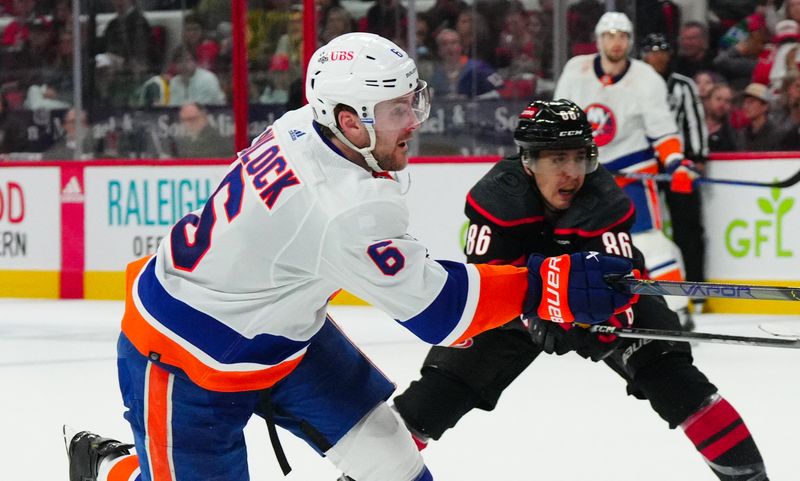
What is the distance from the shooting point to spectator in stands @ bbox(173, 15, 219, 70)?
322 inches

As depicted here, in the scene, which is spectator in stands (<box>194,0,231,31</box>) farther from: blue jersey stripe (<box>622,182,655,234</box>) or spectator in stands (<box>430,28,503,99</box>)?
blue jersey stripe (<box>622,182,655,234</box>)

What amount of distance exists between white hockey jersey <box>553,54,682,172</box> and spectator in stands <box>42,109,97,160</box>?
140 inches

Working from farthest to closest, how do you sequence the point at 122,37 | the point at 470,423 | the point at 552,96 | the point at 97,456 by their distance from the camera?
the point at 122,37
the point at 552,96
the point at 470,423
the point at 97,456

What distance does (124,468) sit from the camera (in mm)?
2756

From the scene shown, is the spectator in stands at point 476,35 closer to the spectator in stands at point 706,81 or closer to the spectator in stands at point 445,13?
the spectator in stands at point 445,13

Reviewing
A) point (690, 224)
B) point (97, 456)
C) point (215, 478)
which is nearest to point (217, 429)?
point (215, 478)

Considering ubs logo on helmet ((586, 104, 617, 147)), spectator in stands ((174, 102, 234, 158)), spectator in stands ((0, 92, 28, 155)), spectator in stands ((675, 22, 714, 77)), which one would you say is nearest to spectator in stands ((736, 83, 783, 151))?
spectator in stands ((675, 22, 714, 77))

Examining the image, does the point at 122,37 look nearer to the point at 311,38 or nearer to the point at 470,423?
the point at 311,38

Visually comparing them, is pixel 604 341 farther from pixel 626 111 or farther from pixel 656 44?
pixel 656 44

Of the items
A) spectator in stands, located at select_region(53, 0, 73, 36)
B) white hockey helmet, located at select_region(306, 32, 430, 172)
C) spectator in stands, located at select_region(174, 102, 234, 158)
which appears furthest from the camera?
spectator in stands, located at select_region(53, 0, 73, 36)

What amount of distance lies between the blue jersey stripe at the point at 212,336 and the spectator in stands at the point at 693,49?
16.4 feet

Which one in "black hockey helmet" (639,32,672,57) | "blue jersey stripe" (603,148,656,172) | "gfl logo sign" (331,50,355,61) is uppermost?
"black hockey helmet" (639,32,672,57)

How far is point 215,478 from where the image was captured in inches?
91.8

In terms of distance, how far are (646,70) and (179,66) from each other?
3368mm
